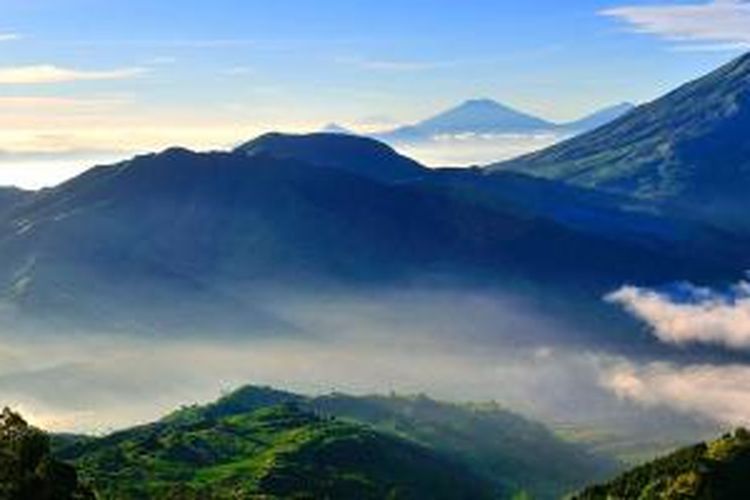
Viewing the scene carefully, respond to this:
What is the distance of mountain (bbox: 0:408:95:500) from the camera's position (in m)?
98.5

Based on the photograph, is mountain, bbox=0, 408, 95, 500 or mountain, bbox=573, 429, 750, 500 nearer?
mountain, bbox=0, 408, 95, 500

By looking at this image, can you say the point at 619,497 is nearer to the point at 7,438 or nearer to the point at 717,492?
the point at 717,492

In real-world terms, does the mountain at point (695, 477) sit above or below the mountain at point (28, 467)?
below

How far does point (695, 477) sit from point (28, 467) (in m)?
73.7

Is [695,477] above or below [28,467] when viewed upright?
below

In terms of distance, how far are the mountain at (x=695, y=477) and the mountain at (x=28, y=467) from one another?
217 feet

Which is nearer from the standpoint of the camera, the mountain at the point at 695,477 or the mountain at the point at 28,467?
the mountain at the point at 28,467

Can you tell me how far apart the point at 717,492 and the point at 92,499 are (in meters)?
67.0

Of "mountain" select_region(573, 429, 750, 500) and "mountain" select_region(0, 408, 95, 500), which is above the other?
"mountain" select_region(0, 408, 95, 500)

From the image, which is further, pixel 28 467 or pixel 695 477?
pixel 695 477

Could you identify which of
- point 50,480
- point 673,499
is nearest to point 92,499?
point 50,480

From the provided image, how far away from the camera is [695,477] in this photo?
142 meters

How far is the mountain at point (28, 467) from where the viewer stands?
323 feet

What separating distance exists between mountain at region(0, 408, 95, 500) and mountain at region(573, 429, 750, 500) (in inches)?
2604
